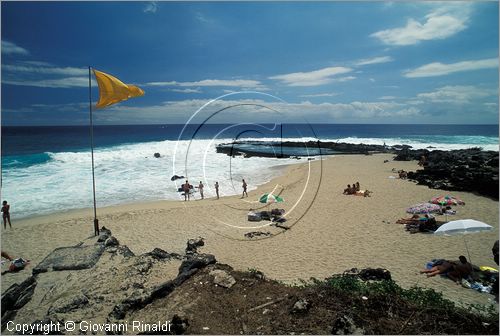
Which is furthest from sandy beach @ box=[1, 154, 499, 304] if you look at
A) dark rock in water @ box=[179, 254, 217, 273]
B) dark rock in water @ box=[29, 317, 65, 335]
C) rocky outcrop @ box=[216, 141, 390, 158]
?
rocky outcrop @ box=[216, 141, 390, 158]

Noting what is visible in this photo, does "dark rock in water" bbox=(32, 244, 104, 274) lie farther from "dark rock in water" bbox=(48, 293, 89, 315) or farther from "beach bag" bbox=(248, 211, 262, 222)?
"beach bag" bbox=(248, 211, 262, 222)

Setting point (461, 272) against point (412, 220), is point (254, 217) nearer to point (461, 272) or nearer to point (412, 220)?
point (412, 220)

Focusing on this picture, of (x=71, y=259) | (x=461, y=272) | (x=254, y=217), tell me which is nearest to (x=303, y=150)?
(x=254, y=217)

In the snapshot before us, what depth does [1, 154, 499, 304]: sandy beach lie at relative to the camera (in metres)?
9.15

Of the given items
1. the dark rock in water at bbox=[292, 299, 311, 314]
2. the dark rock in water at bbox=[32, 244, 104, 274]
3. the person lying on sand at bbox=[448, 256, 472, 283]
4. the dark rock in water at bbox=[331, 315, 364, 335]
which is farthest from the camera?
the dark rock in water at bbox=[32, 244, 104, 274]

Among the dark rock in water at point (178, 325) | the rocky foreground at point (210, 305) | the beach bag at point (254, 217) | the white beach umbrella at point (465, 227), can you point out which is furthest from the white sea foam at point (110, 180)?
the white beach umbrella at point (465, 227)

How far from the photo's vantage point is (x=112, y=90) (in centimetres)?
942

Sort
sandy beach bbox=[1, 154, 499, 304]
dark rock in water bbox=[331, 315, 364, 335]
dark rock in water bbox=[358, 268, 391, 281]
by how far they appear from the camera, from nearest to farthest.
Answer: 1. dark rock in water bbox=[331, 315, 364, 335]
2. dark rock in water bbox=[358, 268, 391, 281]
3. sandy beach bbox=[1, 154, 499, 304]

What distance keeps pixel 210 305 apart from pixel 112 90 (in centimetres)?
738

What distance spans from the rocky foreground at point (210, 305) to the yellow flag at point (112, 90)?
5.13 m

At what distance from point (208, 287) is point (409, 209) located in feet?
38.7

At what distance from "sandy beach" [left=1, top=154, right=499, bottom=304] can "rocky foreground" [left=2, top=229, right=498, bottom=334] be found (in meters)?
1.55

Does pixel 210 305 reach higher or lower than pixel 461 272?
higher

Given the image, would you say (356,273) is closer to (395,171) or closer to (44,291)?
(44,291)
